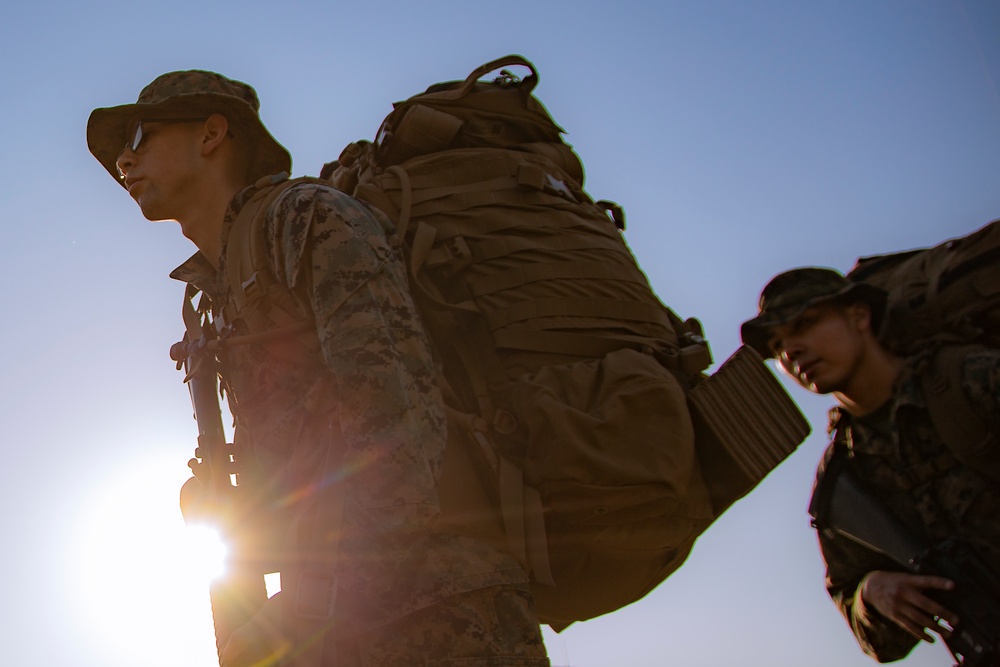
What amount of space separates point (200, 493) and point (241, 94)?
1.78 m

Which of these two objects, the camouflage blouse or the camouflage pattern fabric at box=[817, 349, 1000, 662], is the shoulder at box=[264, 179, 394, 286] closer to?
the camouflage blouse

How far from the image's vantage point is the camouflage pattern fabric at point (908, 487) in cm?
454

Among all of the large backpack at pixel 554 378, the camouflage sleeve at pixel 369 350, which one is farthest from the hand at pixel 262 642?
the large backpack at pixel 554 378

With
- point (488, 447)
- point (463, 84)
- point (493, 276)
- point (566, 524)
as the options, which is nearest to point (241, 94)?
point (463, 84)

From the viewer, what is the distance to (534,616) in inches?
138

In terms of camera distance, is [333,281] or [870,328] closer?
[333,281]

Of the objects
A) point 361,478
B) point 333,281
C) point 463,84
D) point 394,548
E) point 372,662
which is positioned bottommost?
point 372,662

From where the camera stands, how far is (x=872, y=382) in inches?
197

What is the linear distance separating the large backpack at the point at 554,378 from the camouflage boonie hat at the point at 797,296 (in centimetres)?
102

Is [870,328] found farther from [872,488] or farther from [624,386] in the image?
[624,386]

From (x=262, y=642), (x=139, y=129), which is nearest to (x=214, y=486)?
(x=262, y=642)

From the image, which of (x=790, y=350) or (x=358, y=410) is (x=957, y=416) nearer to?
(x=790, y=350)

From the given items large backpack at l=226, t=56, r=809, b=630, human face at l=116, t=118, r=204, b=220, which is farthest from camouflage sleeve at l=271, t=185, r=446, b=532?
human face at l=116, t=118, r=204, b=220

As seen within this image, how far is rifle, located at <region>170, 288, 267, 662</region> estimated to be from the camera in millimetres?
3779
